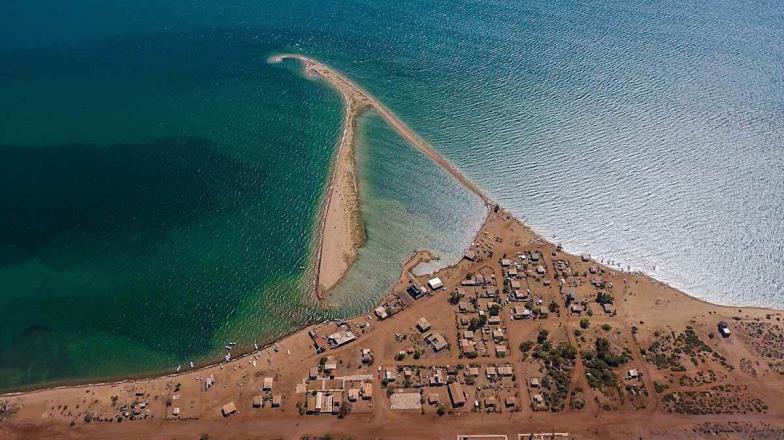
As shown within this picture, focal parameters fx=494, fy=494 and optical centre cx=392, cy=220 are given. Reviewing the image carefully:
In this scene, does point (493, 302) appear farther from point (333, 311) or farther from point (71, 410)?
A: point (71, 410)

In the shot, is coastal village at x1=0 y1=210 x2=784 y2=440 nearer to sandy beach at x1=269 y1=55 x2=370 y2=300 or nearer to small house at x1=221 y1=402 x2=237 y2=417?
small house at x1=221 y1=402 x2=237 y2=417

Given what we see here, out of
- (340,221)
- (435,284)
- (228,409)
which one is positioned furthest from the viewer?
(340,221)

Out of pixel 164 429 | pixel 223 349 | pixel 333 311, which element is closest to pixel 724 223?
pixel 333 311

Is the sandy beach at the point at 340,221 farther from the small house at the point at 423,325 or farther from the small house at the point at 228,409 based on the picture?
the small house at the point at 228,409

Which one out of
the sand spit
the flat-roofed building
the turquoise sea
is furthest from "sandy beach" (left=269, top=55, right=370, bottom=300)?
the flat-roofed building

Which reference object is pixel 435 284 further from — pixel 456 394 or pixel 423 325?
pixel 456 394

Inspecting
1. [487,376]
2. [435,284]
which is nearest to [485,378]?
[487,376]
